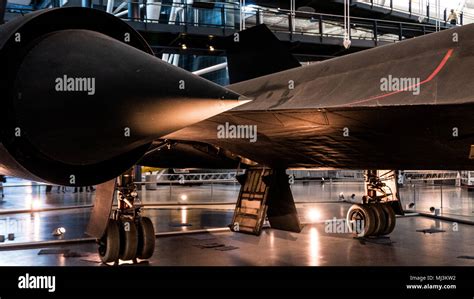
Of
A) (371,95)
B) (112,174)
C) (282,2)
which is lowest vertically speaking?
(112,174)

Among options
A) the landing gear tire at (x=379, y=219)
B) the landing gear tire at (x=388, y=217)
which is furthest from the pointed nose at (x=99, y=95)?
the landing gear tire at (x=388, y=217)

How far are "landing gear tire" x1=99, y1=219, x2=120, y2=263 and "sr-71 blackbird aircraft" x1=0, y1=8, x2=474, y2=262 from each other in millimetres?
18

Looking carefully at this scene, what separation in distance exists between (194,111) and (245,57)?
757cm

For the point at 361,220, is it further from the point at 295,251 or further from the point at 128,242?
the point at 128,242

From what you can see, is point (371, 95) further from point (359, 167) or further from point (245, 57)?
point (245, 57)

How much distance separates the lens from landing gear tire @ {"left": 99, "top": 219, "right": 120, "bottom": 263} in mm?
7578

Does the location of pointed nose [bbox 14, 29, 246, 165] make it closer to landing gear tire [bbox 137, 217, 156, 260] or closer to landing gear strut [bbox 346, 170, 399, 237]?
landing gear tire [bbox 137, 217, 156, 260]

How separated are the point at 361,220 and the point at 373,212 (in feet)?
1.06

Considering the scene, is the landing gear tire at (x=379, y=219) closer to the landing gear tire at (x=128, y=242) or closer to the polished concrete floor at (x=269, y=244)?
the polished concrete floor at (x=269, y=244)

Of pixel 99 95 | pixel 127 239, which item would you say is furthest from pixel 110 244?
pixel 99 95

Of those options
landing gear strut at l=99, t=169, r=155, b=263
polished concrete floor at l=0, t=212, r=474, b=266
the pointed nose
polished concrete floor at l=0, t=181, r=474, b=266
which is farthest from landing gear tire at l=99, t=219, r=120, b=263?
the pointed nose

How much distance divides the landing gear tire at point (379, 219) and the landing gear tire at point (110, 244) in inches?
221
